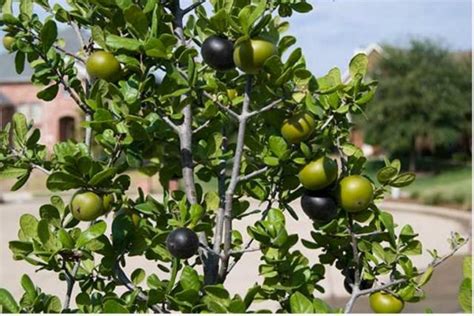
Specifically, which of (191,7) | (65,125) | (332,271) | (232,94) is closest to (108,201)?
(232,94)

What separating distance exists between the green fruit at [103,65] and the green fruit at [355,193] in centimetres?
58

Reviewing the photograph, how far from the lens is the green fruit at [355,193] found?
151cm

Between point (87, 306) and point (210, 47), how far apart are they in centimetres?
71

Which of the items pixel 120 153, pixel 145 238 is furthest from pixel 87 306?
pixel 120 153

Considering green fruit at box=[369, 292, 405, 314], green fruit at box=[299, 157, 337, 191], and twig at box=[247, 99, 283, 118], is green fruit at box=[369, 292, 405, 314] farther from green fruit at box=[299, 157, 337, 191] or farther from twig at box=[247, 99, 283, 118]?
twig at box=[247, 99, 283, 118]

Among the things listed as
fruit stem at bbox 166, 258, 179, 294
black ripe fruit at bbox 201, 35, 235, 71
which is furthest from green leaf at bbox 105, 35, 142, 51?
fruit stem at bbox 166, 258, 179, 294

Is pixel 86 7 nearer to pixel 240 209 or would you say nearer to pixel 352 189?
pixel 240 209

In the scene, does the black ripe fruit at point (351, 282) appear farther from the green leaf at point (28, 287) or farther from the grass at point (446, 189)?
the grass at point (446, 189)

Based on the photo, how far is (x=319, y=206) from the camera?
1.53 m

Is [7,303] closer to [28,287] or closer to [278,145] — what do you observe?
[28,287]

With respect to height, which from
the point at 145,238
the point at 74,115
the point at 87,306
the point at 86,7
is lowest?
the point at 87,306

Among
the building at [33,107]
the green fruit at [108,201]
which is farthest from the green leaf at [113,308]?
the building at [33,107]

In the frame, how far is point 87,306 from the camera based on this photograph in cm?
167

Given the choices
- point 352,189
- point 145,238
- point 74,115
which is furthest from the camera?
point 74,115
